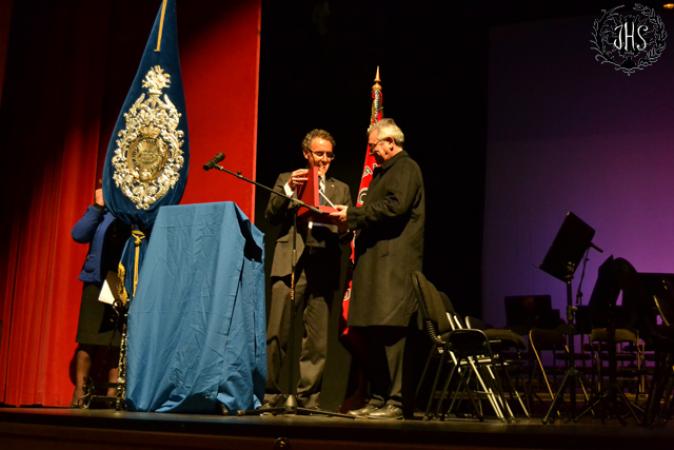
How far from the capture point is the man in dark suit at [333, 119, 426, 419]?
158 inches

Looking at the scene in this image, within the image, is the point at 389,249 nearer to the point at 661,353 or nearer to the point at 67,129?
the point at 661,353

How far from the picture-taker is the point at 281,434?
9.33 feet

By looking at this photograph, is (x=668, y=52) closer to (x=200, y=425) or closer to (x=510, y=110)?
(x=510, y=110)

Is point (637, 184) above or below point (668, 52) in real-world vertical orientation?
below

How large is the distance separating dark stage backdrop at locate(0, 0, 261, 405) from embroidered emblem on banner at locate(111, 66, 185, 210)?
2.83 ft

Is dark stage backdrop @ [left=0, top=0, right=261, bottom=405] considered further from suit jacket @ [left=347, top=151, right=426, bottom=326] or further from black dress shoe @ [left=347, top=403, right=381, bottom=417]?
black dress shoe @ [left=347, top=403, right=381, bottom=417]

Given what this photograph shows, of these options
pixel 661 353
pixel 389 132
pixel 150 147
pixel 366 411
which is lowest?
pixel 366 411

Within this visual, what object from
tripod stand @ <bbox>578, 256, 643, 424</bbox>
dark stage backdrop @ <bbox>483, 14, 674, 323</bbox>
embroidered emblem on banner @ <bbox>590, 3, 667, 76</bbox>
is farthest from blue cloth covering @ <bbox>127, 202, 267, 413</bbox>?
embroidered emblem on banner @ <bbox>590, 3, 667, 76</bbox>

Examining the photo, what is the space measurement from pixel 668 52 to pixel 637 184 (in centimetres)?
161

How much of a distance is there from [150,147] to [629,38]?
668cm

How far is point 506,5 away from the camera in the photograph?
9.21 metres

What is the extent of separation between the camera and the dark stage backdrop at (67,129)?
5316 mm

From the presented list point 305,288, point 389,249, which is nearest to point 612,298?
point 389,249

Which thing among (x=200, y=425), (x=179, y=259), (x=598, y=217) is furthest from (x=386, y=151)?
(x=598, y=217)
